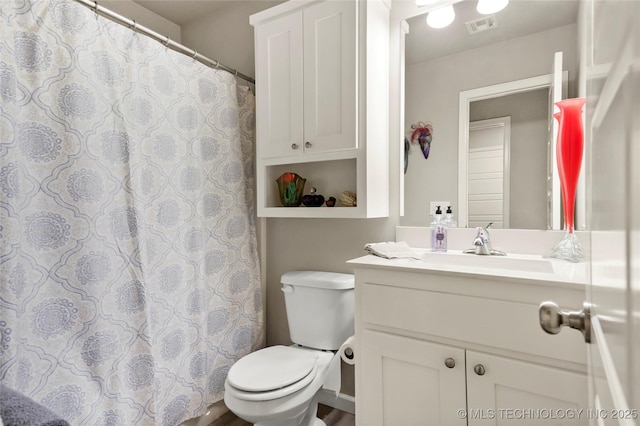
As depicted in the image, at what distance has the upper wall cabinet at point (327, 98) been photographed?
5.18ft

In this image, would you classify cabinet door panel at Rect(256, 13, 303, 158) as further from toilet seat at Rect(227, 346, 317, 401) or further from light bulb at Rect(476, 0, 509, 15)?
toilet seat at Rect(227, 346, 317, 401)

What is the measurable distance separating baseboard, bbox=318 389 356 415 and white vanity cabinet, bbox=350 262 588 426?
1.97 feet

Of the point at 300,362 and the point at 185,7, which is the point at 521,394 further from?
the point at 185,7

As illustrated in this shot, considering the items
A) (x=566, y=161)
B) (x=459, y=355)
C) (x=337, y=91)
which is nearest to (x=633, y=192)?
(x=459, y=355)

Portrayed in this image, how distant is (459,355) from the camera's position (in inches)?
44.7

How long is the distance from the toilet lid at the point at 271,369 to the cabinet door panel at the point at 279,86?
0.98 m

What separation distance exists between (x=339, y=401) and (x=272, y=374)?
675mm

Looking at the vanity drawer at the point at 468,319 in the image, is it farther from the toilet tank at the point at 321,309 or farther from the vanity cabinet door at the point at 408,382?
the toilet tank at the point at 321,309

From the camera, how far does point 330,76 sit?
164 centimetres

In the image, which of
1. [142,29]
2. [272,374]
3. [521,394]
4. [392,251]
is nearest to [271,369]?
[272,374]

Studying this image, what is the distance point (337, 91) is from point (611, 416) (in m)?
1.48

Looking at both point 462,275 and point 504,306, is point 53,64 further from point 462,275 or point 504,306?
point 504,306

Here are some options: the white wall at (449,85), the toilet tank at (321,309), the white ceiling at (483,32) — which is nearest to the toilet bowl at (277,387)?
the toilet tank at (321,309)

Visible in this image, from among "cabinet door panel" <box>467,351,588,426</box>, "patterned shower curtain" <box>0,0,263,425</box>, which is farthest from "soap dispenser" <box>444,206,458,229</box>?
"patterned shower curtain" <box>0,0,263,425</box>
